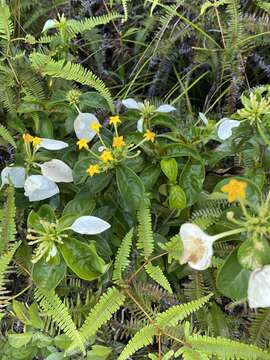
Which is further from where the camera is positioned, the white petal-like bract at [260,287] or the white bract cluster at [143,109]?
the white bract cluster at [143,109]

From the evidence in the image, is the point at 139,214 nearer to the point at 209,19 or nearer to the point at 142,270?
the point at 142,270

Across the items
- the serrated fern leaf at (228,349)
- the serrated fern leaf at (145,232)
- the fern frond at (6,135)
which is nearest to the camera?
the serrated fern leaf at (228,349)

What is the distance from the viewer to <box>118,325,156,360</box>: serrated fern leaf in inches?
38.9

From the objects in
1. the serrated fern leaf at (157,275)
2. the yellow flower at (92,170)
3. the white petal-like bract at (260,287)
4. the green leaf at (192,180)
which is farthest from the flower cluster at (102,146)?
the white petal-like bract at (260,287)

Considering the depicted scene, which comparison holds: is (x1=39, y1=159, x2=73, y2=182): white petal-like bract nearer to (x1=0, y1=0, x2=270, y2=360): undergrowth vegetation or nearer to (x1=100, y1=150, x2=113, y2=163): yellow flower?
(x1=0, y1=0, x2=270, y2=360): undergrowth vegetation

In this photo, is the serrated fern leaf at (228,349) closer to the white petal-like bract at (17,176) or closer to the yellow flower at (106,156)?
the yellow flower at (106,156)

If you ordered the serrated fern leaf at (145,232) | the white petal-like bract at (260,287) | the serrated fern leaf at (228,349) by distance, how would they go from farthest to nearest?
the serrated fern leaf at (145,232)
the serrated fern leaf at (228,349)
the white petal-like bract at (260,287)

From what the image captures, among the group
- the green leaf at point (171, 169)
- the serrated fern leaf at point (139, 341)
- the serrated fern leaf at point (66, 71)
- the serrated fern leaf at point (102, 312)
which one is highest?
the serrated fern leaf at point (66, 71)

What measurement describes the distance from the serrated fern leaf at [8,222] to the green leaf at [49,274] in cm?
12

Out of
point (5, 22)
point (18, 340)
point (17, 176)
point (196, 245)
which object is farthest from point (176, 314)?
point (5, 22)

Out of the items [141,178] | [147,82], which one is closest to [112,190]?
[141,178]

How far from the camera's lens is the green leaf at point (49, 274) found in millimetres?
1022

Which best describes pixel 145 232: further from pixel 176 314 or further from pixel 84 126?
pixel 84 126

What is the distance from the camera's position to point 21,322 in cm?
115
